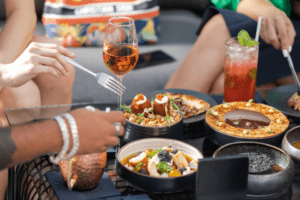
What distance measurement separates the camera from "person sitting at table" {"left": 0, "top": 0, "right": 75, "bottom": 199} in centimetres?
117

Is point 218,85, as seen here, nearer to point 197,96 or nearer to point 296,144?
point 197,96

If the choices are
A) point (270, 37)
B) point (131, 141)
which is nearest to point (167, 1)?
point (270, 37)

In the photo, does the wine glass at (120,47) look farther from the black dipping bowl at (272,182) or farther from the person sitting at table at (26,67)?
the black dipping bowl at (272,182)

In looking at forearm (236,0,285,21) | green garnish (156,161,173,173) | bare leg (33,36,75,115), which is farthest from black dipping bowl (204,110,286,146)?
bare leg (33,36,75,115)

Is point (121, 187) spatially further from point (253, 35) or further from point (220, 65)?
point (253, 35)

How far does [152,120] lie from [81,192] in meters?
0.31

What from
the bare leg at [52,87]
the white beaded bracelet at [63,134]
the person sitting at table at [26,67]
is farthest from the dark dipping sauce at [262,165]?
the bare leg at [52,87]

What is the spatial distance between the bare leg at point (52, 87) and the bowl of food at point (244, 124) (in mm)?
817

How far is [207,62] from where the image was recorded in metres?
2.00

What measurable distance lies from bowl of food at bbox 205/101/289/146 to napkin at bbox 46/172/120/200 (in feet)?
1.17

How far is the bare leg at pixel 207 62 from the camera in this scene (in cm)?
199

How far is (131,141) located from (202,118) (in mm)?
300

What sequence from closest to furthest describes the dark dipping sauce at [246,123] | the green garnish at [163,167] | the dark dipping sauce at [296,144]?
the green garnish at [163,167], the dark dipping sauce at [296,144], the dark dipping sauce at [246,123]

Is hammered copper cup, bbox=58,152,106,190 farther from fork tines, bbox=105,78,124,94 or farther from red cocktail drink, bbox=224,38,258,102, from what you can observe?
red cocktail drink, bbox=224,38,258,102
